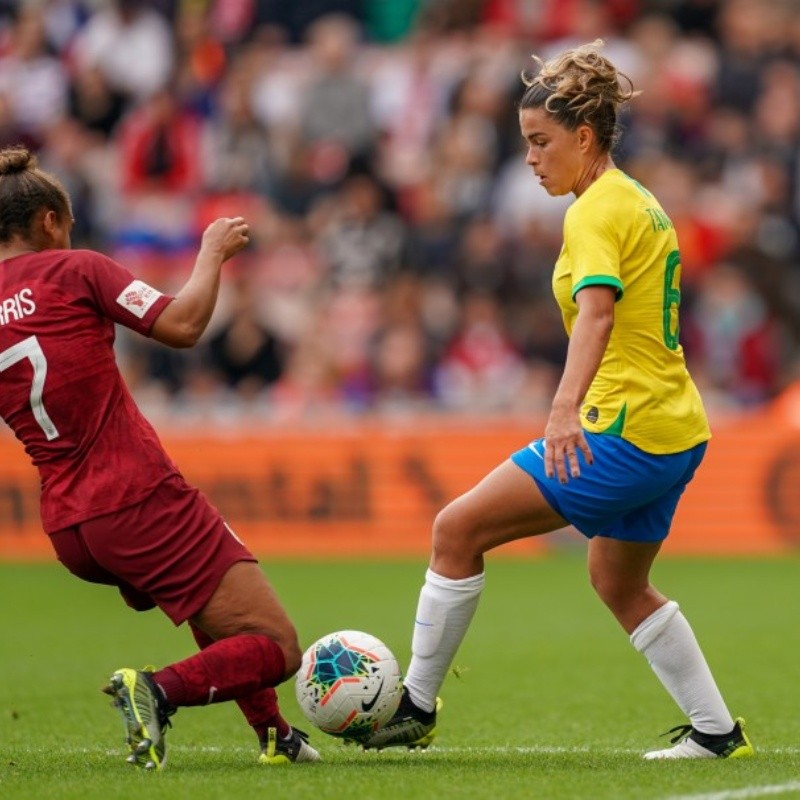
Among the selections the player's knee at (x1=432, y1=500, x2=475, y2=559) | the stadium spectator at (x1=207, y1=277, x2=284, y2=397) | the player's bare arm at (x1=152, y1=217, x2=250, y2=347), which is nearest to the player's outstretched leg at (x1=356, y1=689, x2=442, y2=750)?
the player's knee at (x1=432, y1=500, x2=475, y2=559)

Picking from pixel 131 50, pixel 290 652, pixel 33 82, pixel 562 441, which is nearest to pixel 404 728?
pixel 290 652

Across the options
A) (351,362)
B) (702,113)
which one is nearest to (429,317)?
(351,362)

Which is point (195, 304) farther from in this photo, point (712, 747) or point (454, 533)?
point (712, 747)

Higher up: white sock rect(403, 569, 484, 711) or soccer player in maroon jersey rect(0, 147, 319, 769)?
soccer player in maroon jersey rect(0, 147, 319, 769)

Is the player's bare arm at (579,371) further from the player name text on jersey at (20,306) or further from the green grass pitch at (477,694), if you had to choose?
the player name text on jersey at (20,306)

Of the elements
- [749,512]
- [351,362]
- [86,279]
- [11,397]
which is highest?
[86,279]

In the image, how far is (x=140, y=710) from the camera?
5.45 metres

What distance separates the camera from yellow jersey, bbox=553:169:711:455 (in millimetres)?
5660

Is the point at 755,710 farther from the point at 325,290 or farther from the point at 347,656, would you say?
the point at 325,290

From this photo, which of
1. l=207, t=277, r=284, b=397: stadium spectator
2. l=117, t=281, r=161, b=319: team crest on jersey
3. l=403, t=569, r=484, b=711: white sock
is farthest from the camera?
l=207, t=277, r=284, b=397: stadium spectator

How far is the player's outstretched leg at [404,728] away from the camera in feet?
19.9

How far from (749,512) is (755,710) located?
722 cm

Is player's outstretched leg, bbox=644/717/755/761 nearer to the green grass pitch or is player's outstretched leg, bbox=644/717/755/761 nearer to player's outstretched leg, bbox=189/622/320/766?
the green grass pitch

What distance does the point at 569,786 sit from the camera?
538 centimetres
